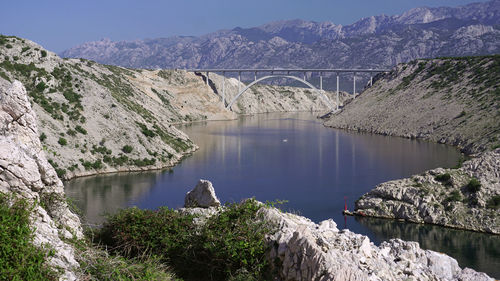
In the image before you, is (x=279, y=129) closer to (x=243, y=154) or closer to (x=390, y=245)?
(x=243, y=154)

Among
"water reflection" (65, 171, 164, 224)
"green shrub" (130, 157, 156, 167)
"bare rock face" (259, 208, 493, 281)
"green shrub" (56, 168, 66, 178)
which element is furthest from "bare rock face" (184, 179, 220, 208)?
"green shrub" (130, 157, 156, 167)

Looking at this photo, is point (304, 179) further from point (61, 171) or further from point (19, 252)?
point (19, 252)

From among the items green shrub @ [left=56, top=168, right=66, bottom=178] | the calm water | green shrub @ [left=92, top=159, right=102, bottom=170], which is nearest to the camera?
the calm water

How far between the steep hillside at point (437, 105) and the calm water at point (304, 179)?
13.9 ft

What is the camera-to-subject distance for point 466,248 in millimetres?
30938

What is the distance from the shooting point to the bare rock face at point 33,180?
1206cm

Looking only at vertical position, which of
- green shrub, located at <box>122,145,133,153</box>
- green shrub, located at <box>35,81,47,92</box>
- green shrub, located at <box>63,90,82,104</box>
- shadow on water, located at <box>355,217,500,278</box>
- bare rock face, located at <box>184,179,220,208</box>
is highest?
green shrub, located at <box>35,81,47,92</box>

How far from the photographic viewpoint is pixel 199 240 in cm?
1559

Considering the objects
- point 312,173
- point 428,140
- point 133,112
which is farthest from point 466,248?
point 428,140

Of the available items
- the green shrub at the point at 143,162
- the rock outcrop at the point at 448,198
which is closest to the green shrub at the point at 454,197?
the rock outcrop at the point at 448,198

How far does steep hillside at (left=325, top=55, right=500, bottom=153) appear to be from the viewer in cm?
7311

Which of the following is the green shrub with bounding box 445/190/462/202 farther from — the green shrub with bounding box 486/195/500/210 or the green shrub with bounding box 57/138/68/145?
the green shrub with bounding box 57/138/68/145

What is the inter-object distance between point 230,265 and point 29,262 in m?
5.60

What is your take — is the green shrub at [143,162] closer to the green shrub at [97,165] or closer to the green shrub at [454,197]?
the green shrub at [97,165]
